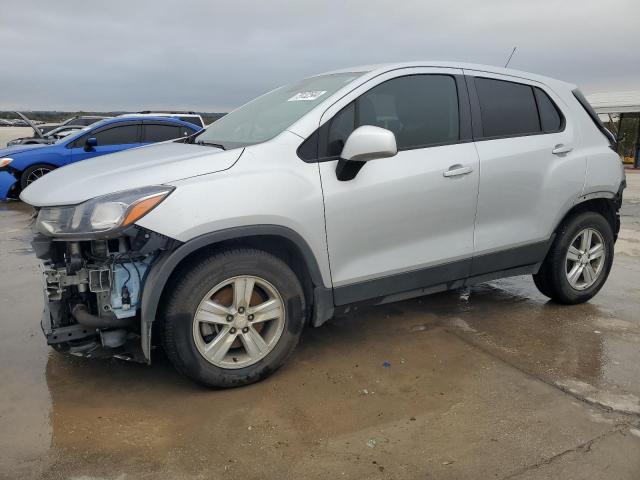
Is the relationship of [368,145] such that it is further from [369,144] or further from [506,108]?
[506,108]

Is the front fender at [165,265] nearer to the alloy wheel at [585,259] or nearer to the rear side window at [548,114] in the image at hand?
the rear side window at [548,114]

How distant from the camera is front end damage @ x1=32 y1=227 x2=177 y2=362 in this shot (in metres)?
2.82

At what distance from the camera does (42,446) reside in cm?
263

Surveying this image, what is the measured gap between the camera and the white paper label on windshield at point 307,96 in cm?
352

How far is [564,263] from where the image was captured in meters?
4.38

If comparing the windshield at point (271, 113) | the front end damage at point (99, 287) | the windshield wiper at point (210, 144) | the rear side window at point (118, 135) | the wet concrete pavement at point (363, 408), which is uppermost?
the rear side window at point (118, 135)

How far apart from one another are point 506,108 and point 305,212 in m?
1.88

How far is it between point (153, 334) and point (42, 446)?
0.73 metres

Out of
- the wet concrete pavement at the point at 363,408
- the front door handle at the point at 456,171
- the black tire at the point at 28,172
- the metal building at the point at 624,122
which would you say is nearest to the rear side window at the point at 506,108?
the front door handle at the point at 456,171

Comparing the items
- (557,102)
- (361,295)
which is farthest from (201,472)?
(557,102)

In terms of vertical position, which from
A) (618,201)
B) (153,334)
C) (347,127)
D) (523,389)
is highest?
(347,127)

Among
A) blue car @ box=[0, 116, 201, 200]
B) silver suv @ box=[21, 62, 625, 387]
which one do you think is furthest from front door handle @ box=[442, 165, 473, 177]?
blue car @ box=[0, 116, 201, 200]

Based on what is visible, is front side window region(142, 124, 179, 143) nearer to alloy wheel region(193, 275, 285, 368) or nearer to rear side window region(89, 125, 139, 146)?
rear side window region(89, 125, 139, 146)

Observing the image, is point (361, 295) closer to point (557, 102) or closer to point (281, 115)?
point (281, 115)
